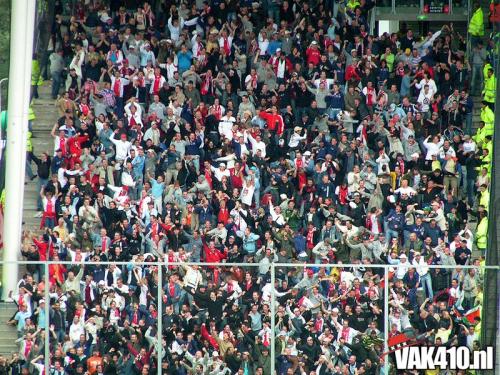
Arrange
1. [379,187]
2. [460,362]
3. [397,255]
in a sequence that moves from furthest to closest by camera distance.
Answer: [379,187] → [397,255] → [460,362]

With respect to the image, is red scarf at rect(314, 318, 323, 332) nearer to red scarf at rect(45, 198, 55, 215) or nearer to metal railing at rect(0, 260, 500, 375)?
metal railing at rect(0, 260, 500, 375)

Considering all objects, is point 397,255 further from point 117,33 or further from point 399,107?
point 117,33

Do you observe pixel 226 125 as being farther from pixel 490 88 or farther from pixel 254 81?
pixel 490 88

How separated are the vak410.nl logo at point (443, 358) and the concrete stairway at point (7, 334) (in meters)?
6.04

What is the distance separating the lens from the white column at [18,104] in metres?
31.7

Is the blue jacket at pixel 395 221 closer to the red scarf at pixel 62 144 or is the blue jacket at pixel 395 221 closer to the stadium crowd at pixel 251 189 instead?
the stadium crowd at pixel 251 189

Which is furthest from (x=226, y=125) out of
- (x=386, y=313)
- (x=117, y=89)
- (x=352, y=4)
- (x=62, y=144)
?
(x=386, y=313)

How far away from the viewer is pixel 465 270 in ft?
89.2

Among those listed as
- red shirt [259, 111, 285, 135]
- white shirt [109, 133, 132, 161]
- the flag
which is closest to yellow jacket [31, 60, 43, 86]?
white shirt [109, 133, 132, 161]

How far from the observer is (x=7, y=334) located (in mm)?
27453

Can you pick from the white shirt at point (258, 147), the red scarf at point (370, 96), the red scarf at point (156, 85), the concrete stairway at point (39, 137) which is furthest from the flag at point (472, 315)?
the red scarf at point (156, 85)

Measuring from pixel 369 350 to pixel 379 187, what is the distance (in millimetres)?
6285

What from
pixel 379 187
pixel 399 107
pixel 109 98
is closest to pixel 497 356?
pixel 379 187

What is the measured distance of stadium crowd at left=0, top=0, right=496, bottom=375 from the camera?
2723cm
